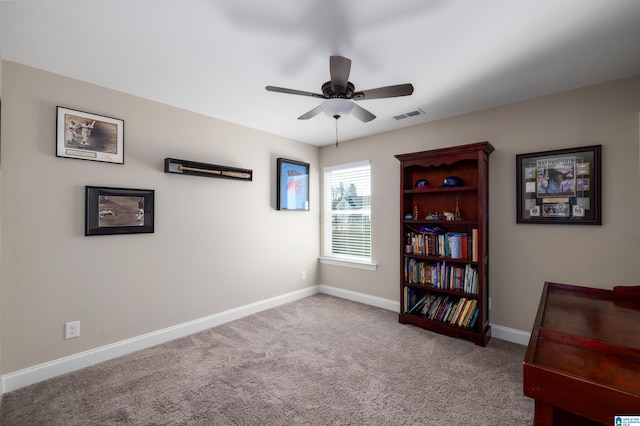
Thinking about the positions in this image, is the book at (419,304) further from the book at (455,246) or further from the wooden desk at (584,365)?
the wooden desk at (584,365)

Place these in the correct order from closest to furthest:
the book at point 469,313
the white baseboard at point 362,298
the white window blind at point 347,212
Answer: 1. the book at point 469,313
2. the white baseboard at point 362,298
3. the white window blind at point 347,212

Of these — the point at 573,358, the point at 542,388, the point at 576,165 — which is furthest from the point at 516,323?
the point at 542,388

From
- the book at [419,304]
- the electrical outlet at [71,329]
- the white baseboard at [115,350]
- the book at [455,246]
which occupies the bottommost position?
the white baseboard at [115,350]

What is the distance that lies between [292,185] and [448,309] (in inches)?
103

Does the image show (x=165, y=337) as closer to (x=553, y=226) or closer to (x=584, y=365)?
(x=584, y=365)

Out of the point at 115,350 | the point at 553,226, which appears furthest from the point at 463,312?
the point at 115,350

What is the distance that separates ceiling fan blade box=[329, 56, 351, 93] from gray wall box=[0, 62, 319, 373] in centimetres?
197

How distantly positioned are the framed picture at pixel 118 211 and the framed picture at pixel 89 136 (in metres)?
0.30

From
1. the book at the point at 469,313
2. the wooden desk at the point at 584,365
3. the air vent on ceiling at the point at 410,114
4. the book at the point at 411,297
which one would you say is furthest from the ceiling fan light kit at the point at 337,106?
the book at the point at 469,313

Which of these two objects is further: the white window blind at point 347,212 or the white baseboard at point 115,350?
the white window blind at point 347,212

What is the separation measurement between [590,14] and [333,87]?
1.55 metres

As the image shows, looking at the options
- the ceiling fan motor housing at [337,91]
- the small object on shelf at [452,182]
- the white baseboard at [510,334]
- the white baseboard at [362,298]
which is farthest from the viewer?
the white baseboard at [362,298]

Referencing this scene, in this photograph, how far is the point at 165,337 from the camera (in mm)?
2947

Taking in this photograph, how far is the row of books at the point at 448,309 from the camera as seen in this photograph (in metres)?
2.97
